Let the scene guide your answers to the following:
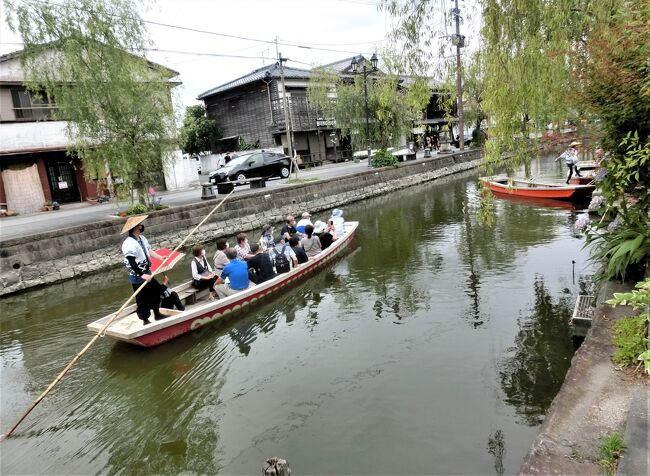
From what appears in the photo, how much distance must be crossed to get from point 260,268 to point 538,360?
581 cm

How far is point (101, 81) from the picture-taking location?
14438 mm

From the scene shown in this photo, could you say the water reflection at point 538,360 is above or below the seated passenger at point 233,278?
below

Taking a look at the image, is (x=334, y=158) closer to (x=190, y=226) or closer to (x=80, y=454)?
(x=190, y=226)

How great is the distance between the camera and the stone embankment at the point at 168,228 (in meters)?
12.8

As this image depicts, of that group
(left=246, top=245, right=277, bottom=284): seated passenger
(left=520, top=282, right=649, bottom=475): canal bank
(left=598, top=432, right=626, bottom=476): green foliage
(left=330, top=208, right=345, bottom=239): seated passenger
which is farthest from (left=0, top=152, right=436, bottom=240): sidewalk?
(left=598, top=432, right=626, bottom=476): green foliage

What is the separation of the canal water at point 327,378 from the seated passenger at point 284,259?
0.68 m

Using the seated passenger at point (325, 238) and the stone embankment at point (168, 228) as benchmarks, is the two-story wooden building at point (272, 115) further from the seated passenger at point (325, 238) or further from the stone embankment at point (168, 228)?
the seated passenger at point (325, 238)

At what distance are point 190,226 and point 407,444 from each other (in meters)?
13.3

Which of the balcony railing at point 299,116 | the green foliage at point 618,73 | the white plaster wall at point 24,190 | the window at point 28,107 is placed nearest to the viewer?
the green foliage at point 618,73

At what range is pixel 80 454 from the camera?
218 inches

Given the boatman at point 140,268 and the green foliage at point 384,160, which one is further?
the green foliage at point 384,160

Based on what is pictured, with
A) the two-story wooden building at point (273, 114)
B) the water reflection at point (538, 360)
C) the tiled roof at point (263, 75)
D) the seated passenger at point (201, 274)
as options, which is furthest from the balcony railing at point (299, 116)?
the water reflection at point (538, 360)

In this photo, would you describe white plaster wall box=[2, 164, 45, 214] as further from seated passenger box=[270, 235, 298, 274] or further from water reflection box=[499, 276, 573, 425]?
water reflection box=[499, 276, 573, 425]

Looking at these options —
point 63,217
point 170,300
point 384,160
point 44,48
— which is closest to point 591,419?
point 170,300
